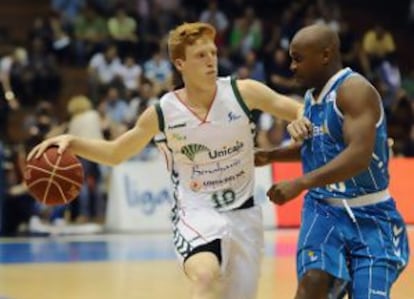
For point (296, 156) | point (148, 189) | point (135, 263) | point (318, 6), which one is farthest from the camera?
point (318, 6)

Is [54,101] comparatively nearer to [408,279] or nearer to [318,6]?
[318,6]

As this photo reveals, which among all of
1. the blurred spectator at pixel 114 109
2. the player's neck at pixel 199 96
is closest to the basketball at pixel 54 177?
the player's neck at pixel 199 96

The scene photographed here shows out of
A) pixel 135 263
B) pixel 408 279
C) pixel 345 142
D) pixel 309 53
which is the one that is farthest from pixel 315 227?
pixel 135 263

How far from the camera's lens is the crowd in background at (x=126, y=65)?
16359mm

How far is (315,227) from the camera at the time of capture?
5.30 meters

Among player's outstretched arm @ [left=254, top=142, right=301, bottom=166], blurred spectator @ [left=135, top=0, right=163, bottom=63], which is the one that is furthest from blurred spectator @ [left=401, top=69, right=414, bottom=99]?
player's outstretched arm @ [left=254, top=142, right=301, bottom=166]

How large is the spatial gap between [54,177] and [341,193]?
5.75 ft

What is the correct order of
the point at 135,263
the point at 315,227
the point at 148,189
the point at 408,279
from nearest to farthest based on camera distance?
1. the point at 315,227
2. the point at 408,279
3. the point at 135,263
4. the point at 148,189

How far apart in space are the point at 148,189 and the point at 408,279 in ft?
20.4

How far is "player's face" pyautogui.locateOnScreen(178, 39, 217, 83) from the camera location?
6.14m

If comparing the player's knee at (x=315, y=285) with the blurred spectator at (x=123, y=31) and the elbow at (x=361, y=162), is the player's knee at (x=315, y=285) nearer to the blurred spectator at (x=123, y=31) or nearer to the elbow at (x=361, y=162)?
the elbow at (x=361, y=162)

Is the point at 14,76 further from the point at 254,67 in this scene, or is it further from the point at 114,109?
the point at 254,67

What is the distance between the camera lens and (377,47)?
21.6 meters

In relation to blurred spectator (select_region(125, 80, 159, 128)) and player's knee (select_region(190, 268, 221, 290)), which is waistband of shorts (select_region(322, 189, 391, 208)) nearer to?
player's knee (select_region(190, 268, 221, 290))
